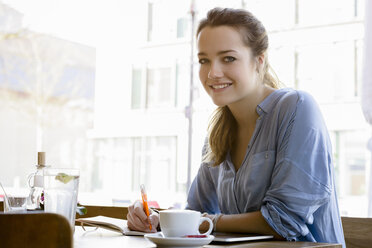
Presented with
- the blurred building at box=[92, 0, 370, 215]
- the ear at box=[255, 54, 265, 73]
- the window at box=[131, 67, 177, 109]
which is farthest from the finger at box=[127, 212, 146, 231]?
the window at box=[131, 67, 177, 109]

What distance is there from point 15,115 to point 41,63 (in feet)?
3.91

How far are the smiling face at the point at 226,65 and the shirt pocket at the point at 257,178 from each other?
0.20 meters

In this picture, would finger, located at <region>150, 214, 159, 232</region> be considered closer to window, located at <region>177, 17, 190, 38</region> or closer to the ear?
the ear

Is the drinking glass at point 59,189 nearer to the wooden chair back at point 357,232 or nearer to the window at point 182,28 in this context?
the wooden chair back at point 357,232

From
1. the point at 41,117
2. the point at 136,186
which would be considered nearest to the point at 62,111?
the point at 41,117

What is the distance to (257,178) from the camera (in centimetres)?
151

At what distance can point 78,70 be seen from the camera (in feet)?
39.0

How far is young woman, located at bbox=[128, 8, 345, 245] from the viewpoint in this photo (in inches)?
54.6

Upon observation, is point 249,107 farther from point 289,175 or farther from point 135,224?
point 135,224

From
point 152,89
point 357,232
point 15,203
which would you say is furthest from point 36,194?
point 152,89

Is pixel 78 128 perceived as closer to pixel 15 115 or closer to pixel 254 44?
pixel 15 115

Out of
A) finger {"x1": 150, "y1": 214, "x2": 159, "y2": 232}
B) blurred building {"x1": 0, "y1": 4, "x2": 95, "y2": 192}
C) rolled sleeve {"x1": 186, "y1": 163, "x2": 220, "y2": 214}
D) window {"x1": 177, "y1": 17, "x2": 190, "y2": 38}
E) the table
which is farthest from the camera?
blurred building {"x1": 0, "y1": 4, "x2": 95, "y2": 192}

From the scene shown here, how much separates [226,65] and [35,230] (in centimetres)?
95

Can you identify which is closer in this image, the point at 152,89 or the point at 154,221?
the point at 154,221
